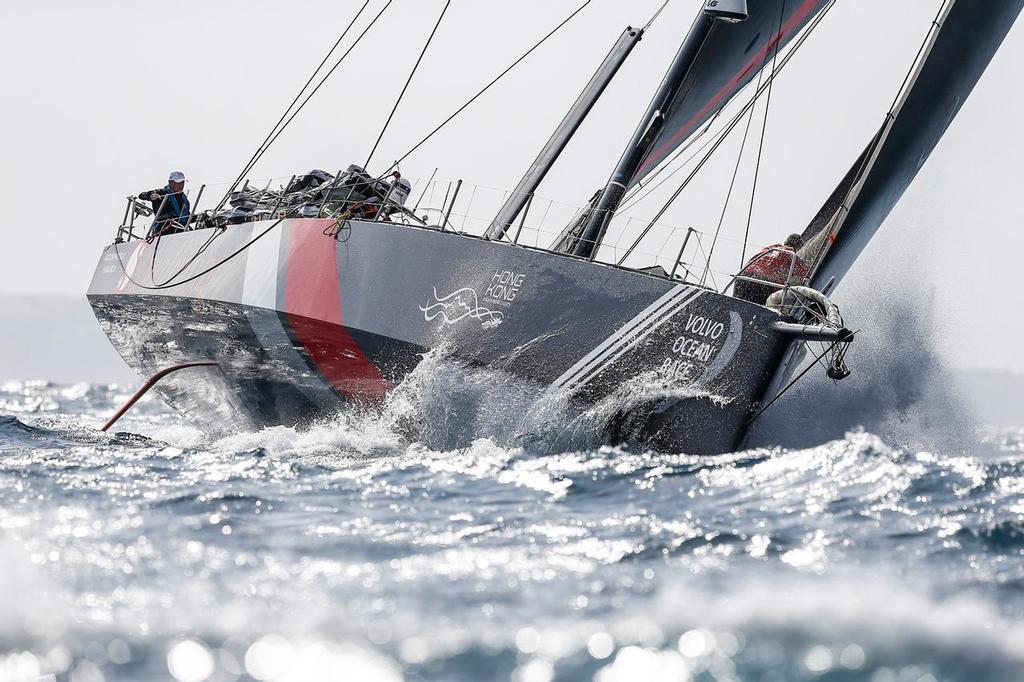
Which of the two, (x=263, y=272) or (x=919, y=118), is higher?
(x=919, y=118)

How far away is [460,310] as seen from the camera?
7051mm

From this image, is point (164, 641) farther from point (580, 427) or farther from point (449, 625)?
point (580, 427)

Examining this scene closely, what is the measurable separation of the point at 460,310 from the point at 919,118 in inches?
146

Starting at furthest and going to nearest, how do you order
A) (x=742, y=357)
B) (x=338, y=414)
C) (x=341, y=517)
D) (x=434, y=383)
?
(x=338, y=414), (x=434, y=383), (x=742, y=357), (x=341, y=517)

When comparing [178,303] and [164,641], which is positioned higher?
[178,303]

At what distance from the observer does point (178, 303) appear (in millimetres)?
9320

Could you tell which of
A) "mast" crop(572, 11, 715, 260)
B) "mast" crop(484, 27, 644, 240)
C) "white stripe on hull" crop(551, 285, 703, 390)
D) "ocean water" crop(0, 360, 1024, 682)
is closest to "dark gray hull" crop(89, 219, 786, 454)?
"white stripe on hull" crop(551, 285, 703, 390)

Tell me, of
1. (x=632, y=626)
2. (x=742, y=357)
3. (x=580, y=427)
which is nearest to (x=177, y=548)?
(x=632, y=626)

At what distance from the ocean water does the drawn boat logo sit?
957mm

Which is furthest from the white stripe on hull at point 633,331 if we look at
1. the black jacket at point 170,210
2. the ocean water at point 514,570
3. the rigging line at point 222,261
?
the black jacket at point 170,210

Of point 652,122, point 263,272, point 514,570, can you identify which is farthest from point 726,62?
point 514,570

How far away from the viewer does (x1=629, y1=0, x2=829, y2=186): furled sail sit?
330 inches

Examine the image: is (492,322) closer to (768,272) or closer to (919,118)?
(768,272)

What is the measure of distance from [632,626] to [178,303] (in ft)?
23.8
